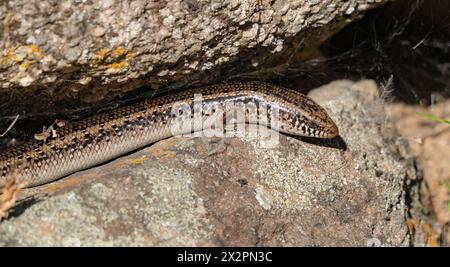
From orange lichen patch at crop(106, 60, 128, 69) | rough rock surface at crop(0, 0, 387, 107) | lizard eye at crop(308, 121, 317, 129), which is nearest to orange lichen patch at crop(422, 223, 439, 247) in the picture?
lizard eye at crop(308, 121, 317, 129)

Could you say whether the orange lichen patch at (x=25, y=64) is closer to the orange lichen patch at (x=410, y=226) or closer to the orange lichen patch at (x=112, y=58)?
the orange lichen patch at (x=112, y=58)

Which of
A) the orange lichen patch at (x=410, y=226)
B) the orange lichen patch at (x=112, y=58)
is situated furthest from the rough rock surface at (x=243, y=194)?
the orange lichen patch at (x=112, y=58)

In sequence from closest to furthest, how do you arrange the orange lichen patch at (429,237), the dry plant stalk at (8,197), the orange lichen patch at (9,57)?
the dry plant stalk at (8,197)
the orange lichen patch at (9,57)
the orange lichen patch at (429,237)

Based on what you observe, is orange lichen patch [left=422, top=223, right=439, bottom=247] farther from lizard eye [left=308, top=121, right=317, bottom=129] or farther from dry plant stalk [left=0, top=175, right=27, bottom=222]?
dry plant stalk [left=0, top=175, right=27, bottom=222]

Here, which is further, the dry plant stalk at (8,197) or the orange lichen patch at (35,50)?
the orange lichen patch at (35,50)

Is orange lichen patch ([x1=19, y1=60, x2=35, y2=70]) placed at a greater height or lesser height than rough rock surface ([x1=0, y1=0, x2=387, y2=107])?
lesser
